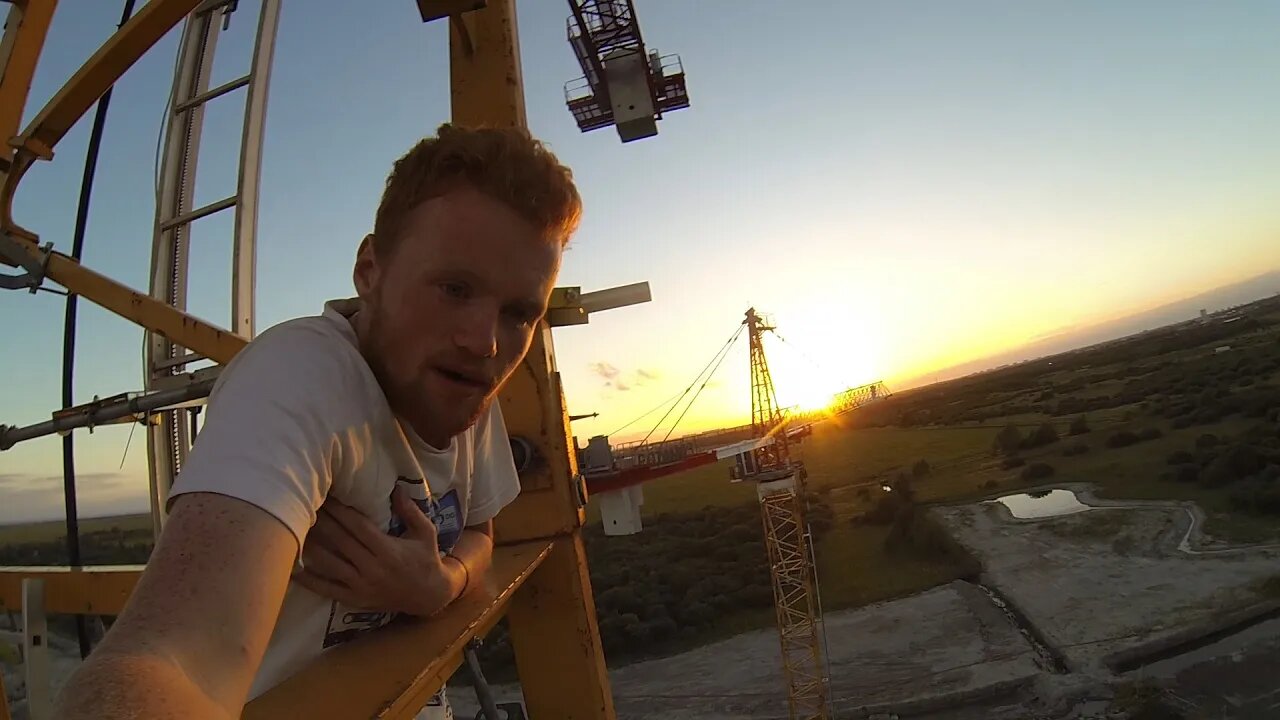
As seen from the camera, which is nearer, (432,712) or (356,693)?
(356,693)

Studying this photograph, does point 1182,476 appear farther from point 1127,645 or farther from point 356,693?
point 356,693

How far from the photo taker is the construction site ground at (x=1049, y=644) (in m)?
16.8

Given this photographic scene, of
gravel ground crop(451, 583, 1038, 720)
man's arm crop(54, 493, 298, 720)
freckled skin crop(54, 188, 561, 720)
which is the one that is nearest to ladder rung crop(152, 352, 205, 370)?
freckled skin crop(54, 188, 561, 720)

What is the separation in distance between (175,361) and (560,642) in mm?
1991

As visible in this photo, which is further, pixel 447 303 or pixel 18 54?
pixel 18 54

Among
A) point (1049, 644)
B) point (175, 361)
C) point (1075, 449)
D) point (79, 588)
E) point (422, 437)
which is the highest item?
point (175, 361)

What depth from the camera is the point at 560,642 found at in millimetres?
1927

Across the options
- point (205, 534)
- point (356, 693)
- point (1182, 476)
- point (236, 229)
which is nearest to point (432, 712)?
point (356, 693)

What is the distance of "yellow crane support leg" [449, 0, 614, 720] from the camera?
1920 millimetres

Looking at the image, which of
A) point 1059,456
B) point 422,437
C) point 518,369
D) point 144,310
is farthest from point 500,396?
point 1059,456

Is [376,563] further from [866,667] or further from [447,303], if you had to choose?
[866,667]

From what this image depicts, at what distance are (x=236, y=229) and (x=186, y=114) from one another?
2.90 feet

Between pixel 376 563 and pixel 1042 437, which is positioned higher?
pixel 376 563

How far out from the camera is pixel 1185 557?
22.0m
